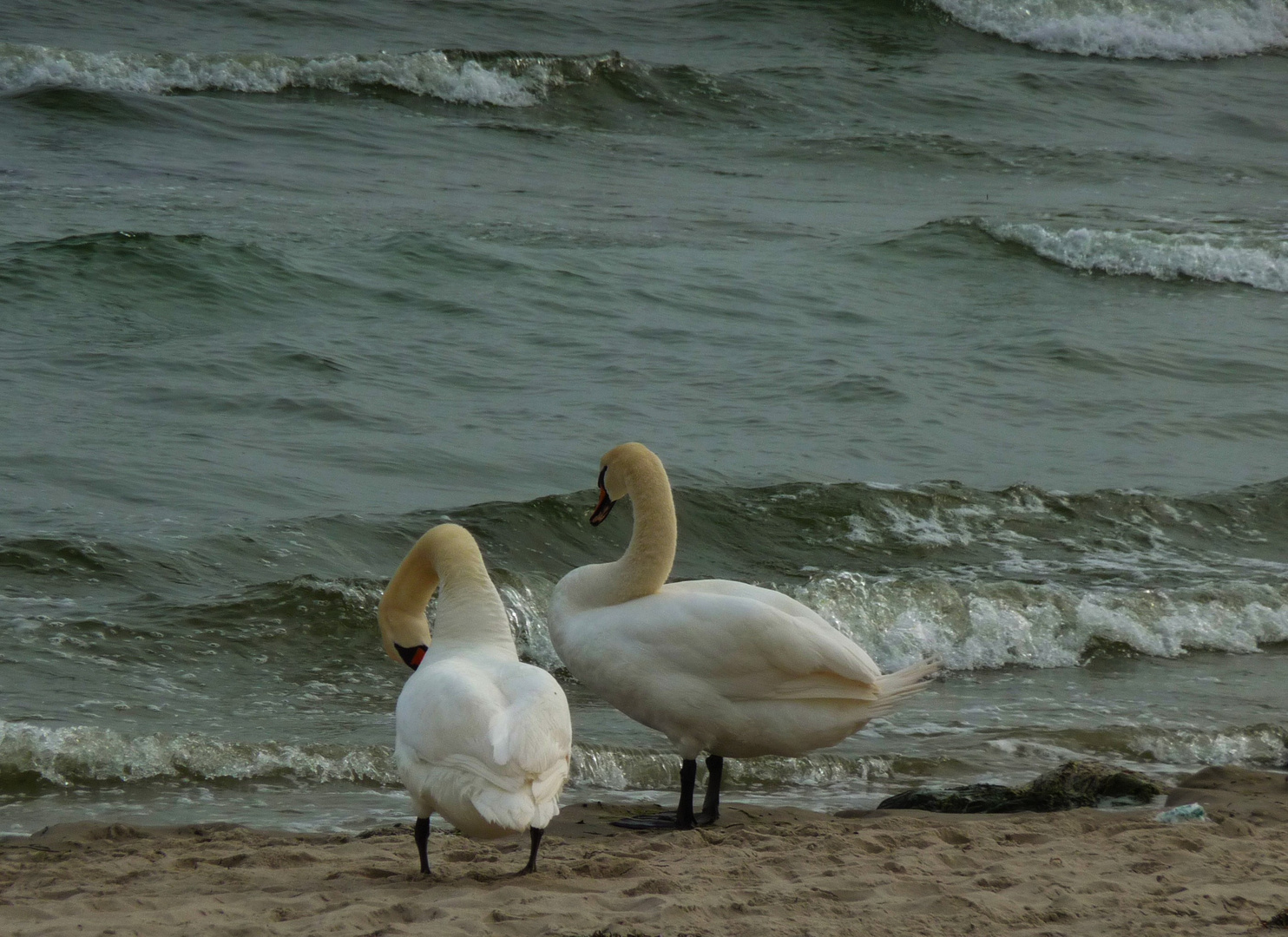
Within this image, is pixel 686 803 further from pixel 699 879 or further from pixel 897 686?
pixel 699 879

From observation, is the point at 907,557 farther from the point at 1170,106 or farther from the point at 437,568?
the point at 1170,106

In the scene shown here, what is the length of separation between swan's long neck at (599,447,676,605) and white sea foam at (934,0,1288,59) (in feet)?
79.7

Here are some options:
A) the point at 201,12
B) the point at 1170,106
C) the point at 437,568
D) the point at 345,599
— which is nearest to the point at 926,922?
the point at 437,568

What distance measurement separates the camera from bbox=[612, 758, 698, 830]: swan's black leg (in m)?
5.21

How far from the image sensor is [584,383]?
11516 mm

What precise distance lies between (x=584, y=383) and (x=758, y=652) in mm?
6530

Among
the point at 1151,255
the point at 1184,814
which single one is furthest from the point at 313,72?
the point at 1184,814

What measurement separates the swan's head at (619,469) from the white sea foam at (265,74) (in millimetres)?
14074

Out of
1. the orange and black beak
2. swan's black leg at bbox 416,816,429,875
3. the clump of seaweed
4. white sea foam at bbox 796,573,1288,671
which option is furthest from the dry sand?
white sea foam at bbox 796,573,1288,671

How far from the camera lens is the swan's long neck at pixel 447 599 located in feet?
15.2

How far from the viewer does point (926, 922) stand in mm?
3889

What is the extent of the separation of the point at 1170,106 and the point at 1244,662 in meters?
19.7

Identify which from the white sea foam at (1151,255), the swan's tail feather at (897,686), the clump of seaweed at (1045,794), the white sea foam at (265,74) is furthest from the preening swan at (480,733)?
the white sea foam at (265,74)

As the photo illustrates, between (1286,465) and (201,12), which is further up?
(201,12)
